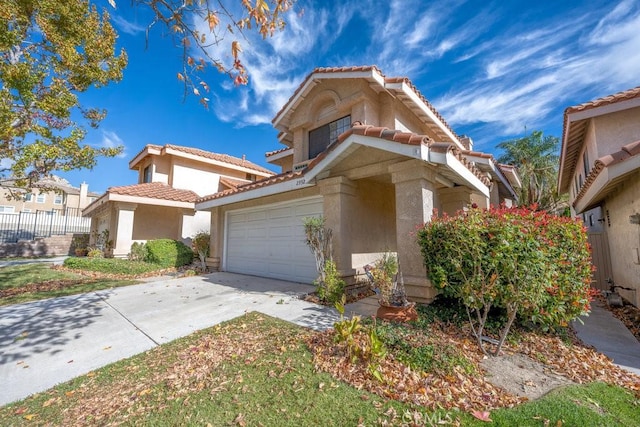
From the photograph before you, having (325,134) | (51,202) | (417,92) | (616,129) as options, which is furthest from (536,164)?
(51,202)

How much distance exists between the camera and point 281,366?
3666 millimetres

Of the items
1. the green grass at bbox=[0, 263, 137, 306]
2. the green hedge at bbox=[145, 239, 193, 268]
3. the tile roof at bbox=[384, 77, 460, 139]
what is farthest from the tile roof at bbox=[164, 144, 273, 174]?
the tile roof at bbox=[384, 77, 460, 139]

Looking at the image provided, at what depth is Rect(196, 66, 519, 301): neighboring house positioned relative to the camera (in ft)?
19.4

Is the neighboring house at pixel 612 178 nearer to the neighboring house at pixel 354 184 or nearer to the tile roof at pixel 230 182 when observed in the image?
the neighboring house at pixel 354 184

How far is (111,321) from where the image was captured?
5582mm

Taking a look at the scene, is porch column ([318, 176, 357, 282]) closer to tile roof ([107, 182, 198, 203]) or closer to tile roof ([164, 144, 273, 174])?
tile roof ([107, 182, 198, 203])

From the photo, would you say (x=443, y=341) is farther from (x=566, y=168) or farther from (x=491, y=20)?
(x=566, y=168)

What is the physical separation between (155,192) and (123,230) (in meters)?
2.37

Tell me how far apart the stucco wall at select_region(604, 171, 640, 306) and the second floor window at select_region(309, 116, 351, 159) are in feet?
25.1

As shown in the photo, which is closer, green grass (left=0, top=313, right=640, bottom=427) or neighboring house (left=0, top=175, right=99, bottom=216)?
green grass (left=0, top=313, right=640, bottom=427)

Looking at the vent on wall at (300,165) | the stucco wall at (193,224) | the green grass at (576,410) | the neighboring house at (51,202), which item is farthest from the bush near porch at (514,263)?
the neighboring house at (51,202)

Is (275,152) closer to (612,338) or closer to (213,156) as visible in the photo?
(213,156)

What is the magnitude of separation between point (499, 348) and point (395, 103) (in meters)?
8.02

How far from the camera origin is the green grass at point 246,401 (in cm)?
270
